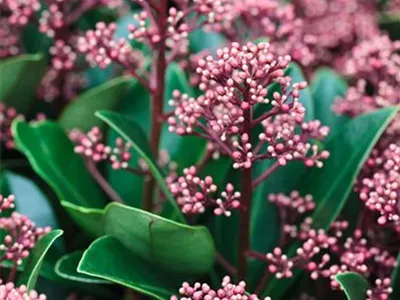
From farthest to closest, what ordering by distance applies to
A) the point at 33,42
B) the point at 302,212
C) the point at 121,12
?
the point at 121,12 → the point at 33,42 → the point at 302,212

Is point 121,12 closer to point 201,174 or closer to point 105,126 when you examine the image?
point 105,126

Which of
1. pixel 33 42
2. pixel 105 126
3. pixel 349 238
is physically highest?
pixel 33 42

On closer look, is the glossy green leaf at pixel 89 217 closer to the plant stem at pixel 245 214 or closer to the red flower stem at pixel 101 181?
the red flower stem at pixel 101 181

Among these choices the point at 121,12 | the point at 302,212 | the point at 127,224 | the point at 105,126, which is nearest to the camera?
the point at 127,224

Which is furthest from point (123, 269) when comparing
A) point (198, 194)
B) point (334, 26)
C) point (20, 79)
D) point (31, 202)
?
point (334, 26)

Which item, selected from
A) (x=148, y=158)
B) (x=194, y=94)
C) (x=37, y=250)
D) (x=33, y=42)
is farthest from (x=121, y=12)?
(x=37, y=250)

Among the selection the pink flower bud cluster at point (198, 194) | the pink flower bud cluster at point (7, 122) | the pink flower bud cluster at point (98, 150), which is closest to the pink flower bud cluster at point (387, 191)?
the pink flower bud cluster at point (198, 194)

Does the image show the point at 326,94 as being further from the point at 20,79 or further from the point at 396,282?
the point at 20,79
